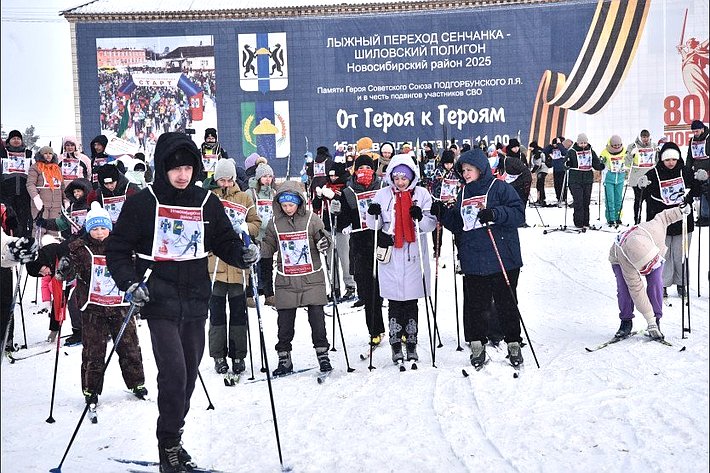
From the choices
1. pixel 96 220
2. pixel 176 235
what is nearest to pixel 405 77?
pixel 96 220

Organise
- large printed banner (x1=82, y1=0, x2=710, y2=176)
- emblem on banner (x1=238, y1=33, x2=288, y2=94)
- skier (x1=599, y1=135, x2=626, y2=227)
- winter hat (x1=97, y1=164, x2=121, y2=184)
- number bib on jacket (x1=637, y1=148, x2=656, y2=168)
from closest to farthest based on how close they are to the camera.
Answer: winter hat (x1=97, y1=164, x2=121, y2=184)
number bib on jacket (x1=637, y1=148, x2=656, y2=168)
skier (x1=599, y1=135, x2=626, y2=227)
large printed banner (x1=82, y1=0, x2=710, y2=176)
emblem on banner (x1=238, y1=33, x2=288, y2=94)

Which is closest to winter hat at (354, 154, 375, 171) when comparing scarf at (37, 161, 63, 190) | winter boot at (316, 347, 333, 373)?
winter boot at (316, 347, 333, 373)

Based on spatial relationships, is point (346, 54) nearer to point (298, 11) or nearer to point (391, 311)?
point (298, 11)

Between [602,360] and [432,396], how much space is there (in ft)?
5.65

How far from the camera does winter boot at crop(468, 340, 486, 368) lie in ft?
23.9

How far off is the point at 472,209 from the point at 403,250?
0.74 meters

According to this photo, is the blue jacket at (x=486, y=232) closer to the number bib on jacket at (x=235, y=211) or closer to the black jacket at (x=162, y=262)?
the number bib on jacket at (x=235, y=211)

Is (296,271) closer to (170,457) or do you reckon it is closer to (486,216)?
(486,216)

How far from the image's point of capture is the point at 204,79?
25891mm

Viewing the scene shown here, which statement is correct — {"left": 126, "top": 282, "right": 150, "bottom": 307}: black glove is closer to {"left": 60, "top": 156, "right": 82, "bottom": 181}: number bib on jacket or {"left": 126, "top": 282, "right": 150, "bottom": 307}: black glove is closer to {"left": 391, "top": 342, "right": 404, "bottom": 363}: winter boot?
{"left": 391, "top": 342, "right": 404, "bottom": 363}: winter boot

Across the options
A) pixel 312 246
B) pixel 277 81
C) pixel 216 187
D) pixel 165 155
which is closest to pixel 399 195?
pixel 312 246

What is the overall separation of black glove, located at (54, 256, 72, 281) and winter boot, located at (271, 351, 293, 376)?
185cm

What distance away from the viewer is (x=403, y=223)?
7715 mm

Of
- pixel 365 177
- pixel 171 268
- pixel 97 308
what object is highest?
pixel 365 177
